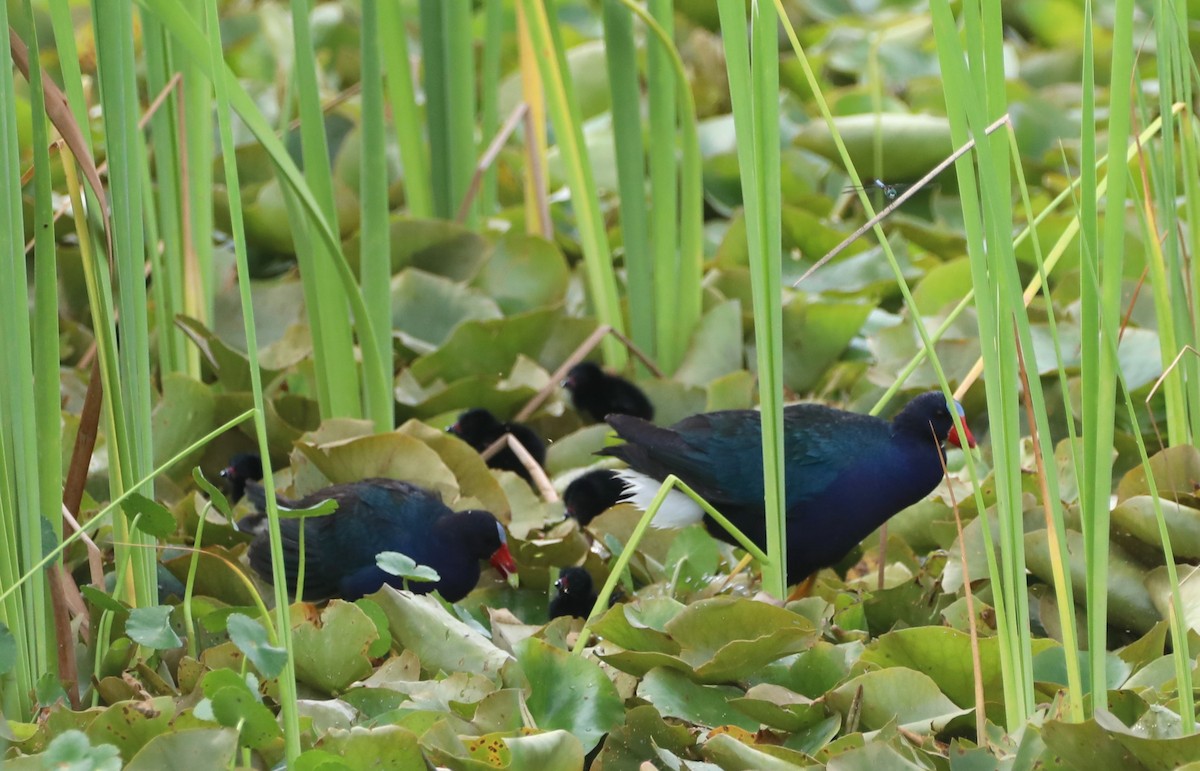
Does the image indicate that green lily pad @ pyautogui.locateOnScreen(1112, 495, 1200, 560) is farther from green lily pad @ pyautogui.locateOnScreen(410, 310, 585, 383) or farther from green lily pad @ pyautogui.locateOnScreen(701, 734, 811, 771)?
green lily pad @ pyautogui.locateOnScreen(410, 310, 585, 383)

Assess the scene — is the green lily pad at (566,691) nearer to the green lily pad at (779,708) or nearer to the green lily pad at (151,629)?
the green lily pad at (779,708)

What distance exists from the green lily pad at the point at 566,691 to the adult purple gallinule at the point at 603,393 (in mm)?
1198

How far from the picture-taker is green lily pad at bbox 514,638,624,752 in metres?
1.63

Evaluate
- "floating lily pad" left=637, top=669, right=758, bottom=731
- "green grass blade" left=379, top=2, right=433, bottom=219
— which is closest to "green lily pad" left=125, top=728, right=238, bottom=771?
"floating lily pad" left=637, top=669, right=758, bottom=731

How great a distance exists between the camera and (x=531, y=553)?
234 centimetres

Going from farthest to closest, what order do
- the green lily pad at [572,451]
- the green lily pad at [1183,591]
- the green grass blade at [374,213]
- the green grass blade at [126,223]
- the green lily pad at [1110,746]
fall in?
1. the green lily pad at [572,451]
2. the green grass blade at [374,213]
3. the green lily pad at [1183,591]
4. the green grass blade at [126,223]
5. the green lily pad at [1110,746]

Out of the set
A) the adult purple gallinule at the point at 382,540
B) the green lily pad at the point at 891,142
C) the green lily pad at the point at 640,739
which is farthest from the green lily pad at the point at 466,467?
the green lily pad at the point at 891,142

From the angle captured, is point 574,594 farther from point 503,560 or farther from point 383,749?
point 383,749

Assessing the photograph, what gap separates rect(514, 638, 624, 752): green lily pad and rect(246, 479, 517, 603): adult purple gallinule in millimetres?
519

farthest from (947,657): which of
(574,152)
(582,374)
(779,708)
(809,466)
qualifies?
(574,152)

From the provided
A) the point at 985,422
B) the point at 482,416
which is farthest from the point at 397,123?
the point at 985,422

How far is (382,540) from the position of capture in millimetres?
2230

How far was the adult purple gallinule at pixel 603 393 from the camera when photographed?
2854mm

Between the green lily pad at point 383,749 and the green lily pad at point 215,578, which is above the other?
the green lily pad at point 383,749
